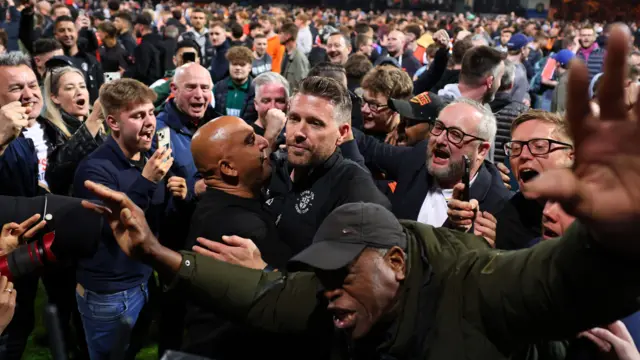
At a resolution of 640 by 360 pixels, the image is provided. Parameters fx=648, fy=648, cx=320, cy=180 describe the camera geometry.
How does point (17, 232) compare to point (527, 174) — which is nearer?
point (17, 232)

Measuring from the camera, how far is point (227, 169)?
2436 mm

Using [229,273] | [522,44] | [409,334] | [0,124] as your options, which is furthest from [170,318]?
[522,44]

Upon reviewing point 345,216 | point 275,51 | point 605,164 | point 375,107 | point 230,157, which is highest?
point 605,164

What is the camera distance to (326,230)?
1699 millimetres

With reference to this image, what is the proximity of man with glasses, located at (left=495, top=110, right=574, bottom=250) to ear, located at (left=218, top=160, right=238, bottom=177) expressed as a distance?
0.99m

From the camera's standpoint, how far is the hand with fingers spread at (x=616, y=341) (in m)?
1.64

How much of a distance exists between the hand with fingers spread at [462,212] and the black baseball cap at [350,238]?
0.58m

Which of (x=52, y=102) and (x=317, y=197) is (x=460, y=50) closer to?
(x=52, y=102)

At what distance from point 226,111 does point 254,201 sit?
351 cm

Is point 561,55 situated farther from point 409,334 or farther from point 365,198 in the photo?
point 409,334

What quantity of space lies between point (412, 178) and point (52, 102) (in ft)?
7.56

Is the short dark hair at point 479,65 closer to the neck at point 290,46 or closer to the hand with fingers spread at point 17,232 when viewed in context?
the hand with fingers spread at point 17,232

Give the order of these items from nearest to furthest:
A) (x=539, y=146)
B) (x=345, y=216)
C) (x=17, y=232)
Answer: (x=345, y=216) < (x=17, y=232) < (x=539, y=146)

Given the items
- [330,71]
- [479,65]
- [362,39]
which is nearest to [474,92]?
[479,65]
